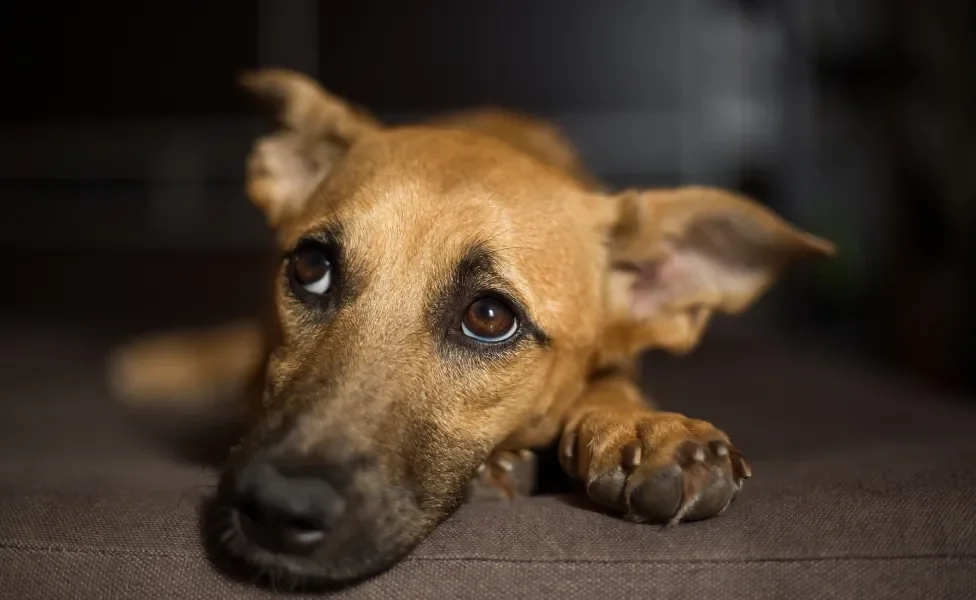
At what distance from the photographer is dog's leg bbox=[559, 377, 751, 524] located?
60.0 inches

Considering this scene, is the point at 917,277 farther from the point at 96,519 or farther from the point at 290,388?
the point at 96,519

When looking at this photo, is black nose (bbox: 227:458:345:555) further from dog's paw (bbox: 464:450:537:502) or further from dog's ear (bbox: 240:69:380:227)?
dog's ear (bbox: 240:69:380:227)

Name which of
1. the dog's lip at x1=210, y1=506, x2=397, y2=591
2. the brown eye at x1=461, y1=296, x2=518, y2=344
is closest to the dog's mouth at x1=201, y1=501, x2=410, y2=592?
the dog's lip at x1=210, y1=506, x2=397, y2=591

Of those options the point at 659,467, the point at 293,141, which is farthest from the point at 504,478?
the point at 293,141

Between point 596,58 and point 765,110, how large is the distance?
1.39 meters

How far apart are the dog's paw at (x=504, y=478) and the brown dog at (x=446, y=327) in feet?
0.07

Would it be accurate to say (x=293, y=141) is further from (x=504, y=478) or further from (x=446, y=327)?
(x=504, y=478)

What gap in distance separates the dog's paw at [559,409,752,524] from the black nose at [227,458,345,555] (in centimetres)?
51

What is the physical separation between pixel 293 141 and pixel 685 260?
1.15m

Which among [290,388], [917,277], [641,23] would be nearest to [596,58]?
[641,23]

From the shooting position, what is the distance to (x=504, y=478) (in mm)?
1880

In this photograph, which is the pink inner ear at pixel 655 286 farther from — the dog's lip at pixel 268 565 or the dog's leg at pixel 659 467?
the dog's lip at pixel 268 565

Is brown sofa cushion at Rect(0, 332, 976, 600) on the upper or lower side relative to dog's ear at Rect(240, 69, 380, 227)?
lower

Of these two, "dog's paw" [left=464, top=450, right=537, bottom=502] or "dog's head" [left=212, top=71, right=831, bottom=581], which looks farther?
"dog's paw" [left=464, top=450, right=537, bottom=502]
